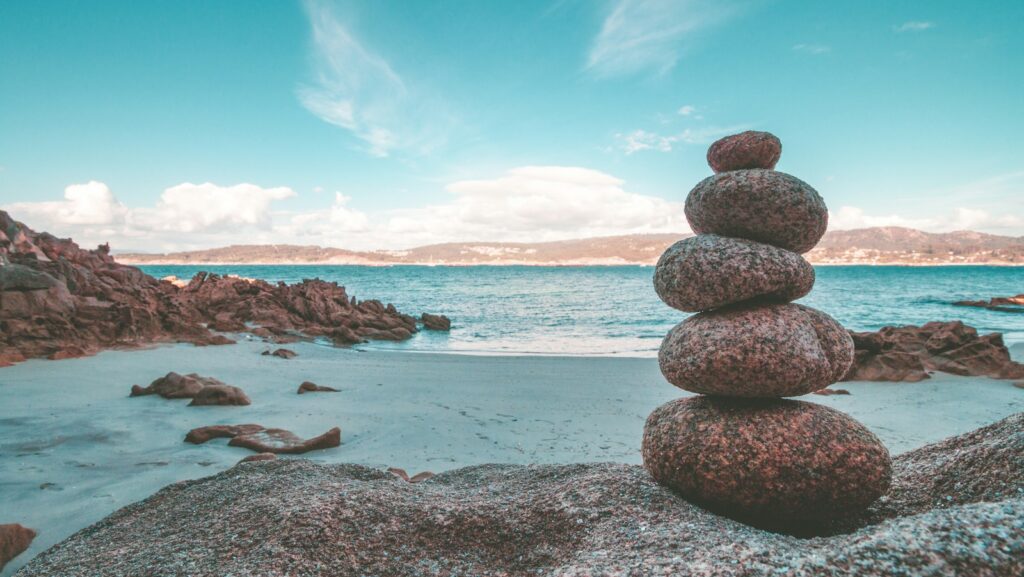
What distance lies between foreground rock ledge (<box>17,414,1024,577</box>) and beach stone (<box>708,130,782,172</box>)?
2.97 metres

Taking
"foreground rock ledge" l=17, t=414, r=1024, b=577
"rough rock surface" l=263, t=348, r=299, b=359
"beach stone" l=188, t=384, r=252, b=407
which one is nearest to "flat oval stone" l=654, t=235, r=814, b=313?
"foreground rock ledge" l=17, t=414, r=1024, b=577

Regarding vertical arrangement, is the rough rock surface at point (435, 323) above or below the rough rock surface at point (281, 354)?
below

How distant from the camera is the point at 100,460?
247 inches

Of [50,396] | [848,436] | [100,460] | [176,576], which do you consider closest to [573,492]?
[848,436]

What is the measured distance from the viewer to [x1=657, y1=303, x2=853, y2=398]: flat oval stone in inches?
158

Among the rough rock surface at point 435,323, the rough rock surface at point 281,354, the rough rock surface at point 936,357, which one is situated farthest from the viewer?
the rough rock surface at point 435,323

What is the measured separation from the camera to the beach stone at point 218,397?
29.8ft

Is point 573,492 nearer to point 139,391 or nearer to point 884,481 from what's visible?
point 884,481

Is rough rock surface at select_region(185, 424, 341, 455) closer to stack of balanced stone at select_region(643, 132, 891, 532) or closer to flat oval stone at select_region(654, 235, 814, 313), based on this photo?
stack of balanced stone at select_region(643, 132, 891, 532)

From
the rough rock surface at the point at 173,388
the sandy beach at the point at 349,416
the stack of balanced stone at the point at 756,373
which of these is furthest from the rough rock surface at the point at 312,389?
the stack of balanced stone at the point at 756,373

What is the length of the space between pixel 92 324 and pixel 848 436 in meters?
17.5

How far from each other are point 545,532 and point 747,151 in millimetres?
3915

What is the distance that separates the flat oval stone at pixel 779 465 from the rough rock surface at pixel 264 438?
511 centimetres

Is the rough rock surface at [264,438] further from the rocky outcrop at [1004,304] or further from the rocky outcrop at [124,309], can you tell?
the rocky outcrop at [1004,304]
